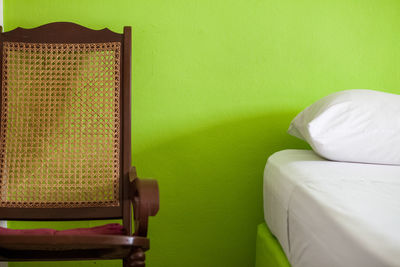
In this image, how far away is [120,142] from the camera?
1421mm

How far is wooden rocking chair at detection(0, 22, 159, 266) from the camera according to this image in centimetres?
138

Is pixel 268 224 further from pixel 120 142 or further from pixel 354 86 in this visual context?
pixel 354 86

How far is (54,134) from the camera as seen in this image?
1413mm

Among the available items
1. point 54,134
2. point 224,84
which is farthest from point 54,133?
point 224,84

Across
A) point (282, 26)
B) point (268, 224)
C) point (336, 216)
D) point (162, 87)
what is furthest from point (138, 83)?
point (336, 216)

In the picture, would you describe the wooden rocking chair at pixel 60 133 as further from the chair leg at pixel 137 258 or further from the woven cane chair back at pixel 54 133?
the chair leg at pixel 137 258

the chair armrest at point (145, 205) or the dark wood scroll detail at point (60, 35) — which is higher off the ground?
the dark wood scroll detail at point (60, 35)

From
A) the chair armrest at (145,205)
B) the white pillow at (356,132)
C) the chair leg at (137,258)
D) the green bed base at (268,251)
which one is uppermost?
the white pillow at (356,132)

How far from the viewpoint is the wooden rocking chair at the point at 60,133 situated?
1376 millimetres

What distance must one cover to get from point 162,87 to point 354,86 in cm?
85

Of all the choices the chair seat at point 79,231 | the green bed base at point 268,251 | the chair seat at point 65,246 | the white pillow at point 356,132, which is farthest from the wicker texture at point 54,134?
the white pillow at point 356,132

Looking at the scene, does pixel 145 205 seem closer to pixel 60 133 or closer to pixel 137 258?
pixel 137 258

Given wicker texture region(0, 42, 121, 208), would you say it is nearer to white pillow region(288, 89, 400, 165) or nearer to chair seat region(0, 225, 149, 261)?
chair seat region(0, 225, 149, 261)

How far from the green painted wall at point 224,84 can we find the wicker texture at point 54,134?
237mm
